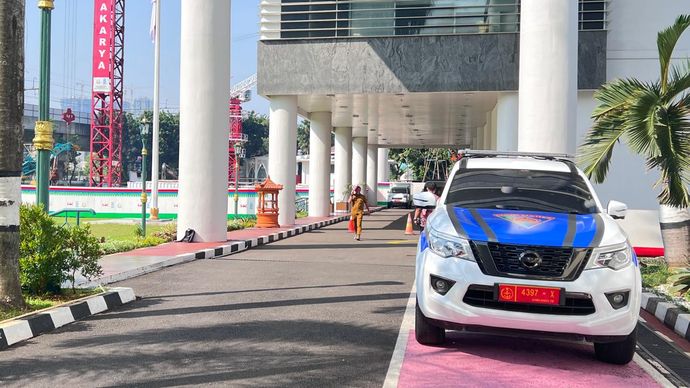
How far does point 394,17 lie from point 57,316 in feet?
51.9

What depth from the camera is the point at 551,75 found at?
14.3 m

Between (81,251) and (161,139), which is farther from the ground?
(161,139)

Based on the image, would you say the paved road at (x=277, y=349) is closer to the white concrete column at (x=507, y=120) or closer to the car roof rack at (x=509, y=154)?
the car roof rack at (x=509, y=154)

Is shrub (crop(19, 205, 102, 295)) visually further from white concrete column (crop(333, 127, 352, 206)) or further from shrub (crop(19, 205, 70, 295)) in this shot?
white concrete column (crop(333, 127, 352, 206))

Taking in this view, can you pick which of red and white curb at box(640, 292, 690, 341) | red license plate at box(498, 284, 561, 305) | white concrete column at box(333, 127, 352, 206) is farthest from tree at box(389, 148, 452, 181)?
red license plate at box(498, 284, 561, 305)

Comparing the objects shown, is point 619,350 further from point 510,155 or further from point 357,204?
point 357,204

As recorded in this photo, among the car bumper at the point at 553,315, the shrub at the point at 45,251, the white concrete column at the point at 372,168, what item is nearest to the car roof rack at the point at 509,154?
the car bumper at the point at 553,315

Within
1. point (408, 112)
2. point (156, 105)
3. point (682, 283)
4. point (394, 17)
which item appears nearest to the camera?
point (682, 283)

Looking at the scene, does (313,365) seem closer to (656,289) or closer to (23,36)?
(23,36)

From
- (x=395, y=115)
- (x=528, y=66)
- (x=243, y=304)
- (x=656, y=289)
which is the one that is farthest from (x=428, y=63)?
(x=243, y=304)

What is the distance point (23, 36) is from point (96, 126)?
51.9 m

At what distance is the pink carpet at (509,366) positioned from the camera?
482 cm

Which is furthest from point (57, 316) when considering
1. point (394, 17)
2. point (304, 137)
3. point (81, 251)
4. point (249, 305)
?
point (304, 137)

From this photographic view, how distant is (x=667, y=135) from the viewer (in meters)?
9.69
